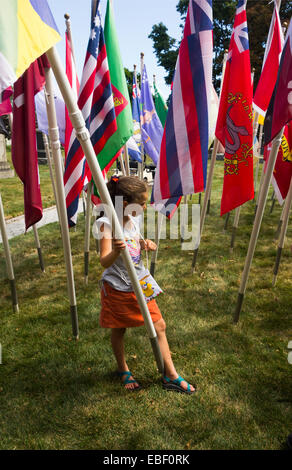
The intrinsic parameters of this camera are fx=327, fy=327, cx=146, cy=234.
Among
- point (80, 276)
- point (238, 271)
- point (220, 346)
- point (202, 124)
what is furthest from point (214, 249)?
point (202, 124)

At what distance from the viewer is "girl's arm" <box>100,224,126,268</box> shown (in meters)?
2.29

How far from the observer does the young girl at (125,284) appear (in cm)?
248

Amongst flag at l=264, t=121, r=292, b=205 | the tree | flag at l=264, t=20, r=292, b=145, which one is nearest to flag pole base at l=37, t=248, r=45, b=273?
flag at l=264, t=121, r=292, b=205

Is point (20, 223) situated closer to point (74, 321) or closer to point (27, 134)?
point (74, 321)

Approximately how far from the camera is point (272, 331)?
12.0ft

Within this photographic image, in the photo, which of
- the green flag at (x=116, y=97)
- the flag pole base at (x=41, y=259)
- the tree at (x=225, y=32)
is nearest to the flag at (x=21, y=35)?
the green flag at (x=116, y=97)

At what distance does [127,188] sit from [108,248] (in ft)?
1.61

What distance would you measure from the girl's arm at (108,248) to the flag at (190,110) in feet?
3.53

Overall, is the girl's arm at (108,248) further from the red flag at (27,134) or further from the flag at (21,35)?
the flag at (21,35)

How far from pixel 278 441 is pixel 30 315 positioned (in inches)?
118

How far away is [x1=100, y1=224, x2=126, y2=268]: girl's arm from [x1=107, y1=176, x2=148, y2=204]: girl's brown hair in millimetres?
299

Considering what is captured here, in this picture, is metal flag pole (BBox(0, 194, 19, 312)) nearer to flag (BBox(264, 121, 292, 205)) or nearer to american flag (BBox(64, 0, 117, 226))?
american flag (BBox(64, 0, 117, 226))

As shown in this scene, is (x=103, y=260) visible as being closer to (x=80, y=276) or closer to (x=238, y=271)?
(x=80, y=276)

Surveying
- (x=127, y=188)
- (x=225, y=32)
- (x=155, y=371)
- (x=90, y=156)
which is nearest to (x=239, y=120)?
(x=127, y=188)
